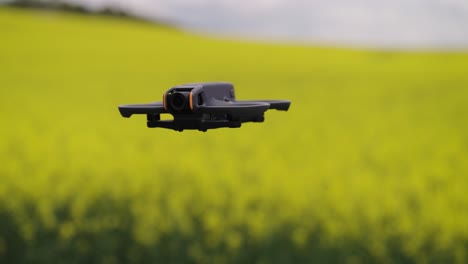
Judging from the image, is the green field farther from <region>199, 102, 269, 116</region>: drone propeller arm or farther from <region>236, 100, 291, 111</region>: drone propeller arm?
<region>199, 102, 269, 116</region>: drone propeller arm

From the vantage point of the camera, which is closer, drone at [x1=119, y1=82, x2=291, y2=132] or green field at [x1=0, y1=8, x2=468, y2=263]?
drone at [x1=119, y1=82, x2=291, y2=132]

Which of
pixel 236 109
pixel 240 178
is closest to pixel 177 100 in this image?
pixel 236 109

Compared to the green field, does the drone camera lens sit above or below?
above

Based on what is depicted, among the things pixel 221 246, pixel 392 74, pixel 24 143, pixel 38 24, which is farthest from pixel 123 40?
pixel 221 246

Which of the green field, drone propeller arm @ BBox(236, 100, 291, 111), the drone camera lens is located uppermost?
the drone camera lens

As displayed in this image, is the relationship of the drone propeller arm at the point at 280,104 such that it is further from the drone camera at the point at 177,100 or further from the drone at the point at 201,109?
the drone camera at the point at 177,100

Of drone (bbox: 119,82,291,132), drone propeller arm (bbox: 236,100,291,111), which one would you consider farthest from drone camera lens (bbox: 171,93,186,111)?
drone propeller arm (bbox: 236,100,291,111)

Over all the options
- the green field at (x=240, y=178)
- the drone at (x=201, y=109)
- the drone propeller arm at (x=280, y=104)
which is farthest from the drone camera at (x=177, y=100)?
the green field at (x=240, y=178)

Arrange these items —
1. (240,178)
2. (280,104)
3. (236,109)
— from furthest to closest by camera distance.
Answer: (240,178)
(280,104)
(236,109)

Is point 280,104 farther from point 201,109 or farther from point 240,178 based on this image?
point 240,178
